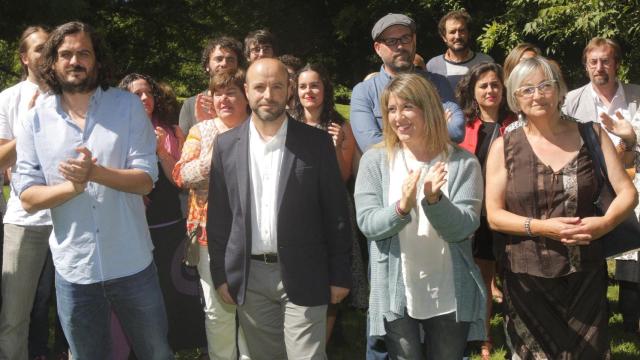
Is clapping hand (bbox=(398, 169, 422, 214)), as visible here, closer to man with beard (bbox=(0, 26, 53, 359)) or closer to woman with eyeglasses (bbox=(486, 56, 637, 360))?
woman with eyeglasses (bbox=(486, 56, 637, 360))

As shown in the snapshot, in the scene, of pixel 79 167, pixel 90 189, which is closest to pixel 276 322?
pixel 90 189

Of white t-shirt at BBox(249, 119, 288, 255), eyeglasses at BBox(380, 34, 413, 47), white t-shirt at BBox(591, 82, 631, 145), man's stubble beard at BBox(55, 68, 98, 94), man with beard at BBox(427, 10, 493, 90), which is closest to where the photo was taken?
man's stubble beard at BBox(55, 68, 98, 94)

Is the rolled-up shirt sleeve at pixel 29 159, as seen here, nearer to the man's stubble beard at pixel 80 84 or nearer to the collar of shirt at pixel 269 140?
the man's stubble beard at pixel 80 84

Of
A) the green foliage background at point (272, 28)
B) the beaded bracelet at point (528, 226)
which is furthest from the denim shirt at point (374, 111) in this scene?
the green foliage background at point (272, 28)

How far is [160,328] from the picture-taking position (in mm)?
3805

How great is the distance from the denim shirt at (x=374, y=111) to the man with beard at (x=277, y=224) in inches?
38.3

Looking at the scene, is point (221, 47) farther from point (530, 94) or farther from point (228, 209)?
point (530, 94)

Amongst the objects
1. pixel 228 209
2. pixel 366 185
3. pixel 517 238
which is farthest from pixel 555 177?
pixel 228 209

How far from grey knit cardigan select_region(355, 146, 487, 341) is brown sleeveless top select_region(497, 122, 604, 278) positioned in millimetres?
261

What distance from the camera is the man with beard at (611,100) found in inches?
213

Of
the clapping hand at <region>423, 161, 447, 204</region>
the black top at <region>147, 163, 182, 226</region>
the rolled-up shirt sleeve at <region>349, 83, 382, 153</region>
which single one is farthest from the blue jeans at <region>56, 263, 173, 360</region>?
the rolled-up shirt sleeve at <region>349, 83, 382, 153</region>

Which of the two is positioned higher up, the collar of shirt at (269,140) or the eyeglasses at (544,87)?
the eyeglasses at (544,87)

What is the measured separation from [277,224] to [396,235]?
641mm

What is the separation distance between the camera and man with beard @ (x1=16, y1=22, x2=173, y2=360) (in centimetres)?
362
